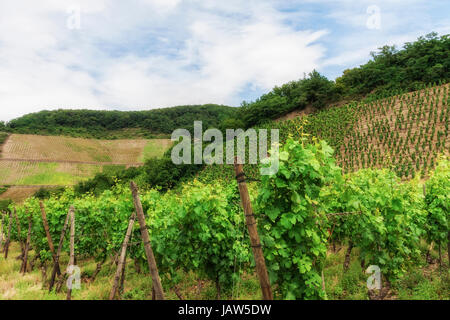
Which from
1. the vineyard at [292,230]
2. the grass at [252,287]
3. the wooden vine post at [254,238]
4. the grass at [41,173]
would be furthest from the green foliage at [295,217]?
the grass at [41,173]

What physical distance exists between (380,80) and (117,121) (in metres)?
123

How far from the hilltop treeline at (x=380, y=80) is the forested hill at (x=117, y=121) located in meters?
46.1

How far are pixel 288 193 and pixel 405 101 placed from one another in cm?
4303

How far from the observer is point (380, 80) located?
54438 millimetres

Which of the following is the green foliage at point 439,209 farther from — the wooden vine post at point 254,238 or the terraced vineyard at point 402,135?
the terraced vineyard at point 402,135

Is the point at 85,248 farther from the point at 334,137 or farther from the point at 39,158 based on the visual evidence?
the point at 39,158

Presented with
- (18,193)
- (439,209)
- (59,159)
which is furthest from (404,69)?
(59,159)

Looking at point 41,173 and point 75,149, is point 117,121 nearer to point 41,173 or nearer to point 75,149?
point 75,149

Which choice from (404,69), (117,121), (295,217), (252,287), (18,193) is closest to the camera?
(295,217)

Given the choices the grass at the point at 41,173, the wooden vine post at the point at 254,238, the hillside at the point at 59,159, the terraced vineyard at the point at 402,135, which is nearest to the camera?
the wooden vine post at the point at 254,238

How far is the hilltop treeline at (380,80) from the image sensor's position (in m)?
48.0

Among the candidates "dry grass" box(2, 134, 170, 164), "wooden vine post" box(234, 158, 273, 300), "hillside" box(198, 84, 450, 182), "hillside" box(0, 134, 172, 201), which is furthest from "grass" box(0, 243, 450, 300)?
"dry grass" box(2, 134, 170, 164)

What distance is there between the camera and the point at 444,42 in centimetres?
4978

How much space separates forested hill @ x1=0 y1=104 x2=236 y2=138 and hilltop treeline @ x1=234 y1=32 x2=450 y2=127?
1815 inches
